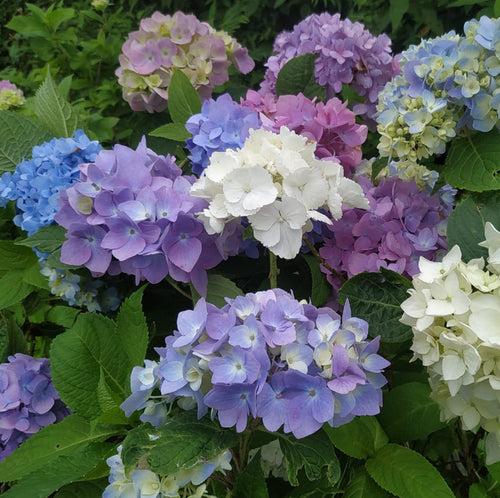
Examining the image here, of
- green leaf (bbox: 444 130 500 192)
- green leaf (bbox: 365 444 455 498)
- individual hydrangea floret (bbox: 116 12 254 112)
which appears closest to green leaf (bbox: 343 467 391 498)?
green leaf (bbox: 365 444 455 498)

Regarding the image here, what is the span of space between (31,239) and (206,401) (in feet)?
1.58

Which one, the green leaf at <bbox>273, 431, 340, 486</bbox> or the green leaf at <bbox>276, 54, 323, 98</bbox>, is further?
the green leaf at <bbox>276, 54, 323, 98</bbox>

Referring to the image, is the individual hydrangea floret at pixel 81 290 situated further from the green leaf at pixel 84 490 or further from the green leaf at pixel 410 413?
the green leaf at pixel 410 413

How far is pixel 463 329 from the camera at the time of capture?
735 millimetres

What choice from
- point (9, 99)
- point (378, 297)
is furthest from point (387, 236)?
point (9, 99)

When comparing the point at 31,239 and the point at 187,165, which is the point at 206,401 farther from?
the point at 187,165

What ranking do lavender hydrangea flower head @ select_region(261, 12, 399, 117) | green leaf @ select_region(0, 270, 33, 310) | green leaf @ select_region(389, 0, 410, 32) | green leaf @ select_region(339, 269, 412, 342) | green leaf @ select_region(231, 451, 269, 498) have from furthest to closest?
green leaf @ select_region(389, 0, 410, 32) → lavender hydrangea flower head @ select_region(261, 12, 399, 117) → green leaf @ select_region(0, 270, 33, 310) → green leaf @ select_region(339, 269, 412, 342) → green leaf @ select_region(231, 451, 269, 498)

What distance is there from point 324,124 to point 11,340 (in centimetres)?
65

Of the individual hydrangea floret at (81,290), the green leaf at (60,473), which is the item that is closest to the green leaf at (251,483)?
the green leaf at (60,473)

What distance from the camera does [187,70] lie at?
1.58 m

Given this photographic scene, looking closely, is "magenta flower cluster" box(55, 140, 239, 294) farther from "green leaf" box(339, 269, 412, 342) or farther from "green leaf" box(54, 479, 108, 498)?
"green leaf" box(54, 479, 108, 498)

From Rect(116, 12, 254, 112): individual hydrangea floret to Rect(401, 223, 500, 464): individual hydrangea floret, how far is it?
3.04 feet

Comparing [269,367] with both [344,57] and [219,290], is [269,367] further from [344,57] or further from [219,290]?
[344,57]

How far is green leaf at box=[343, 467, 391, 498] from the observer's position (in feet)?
2.88
